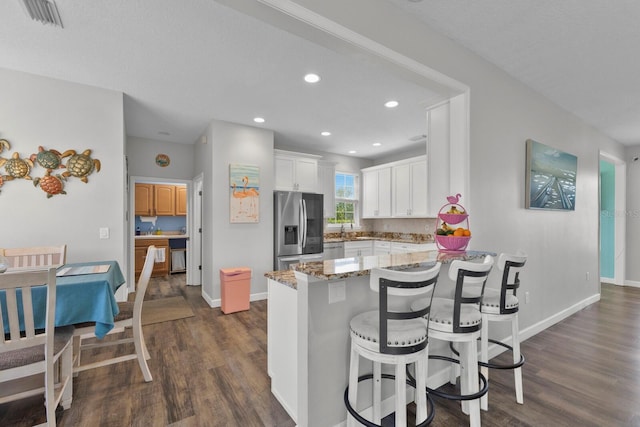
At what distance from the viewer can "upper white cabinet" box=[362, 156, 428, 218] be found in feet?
17.5

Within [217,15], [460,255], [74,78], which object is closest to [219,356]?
[460,255]

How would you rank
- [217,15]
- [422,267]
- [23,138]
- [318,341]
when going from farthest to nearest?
[23,138] < [217,15] < [422,267] < [318,341]

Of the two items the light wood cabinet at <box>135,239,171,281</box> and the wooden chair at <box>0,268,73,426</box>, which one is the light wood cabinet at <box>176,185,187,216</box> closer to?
the light wood cabinet at <box>135,239,171,281</box>

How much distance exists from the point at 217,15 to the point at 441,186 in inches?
88.7

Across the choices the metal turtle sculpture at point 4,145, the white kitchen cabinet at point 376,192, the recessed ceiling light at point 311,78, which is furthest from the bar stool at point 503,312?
the metal turtle sculpture at point 4,145

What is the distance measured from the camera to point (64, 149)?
311 cm

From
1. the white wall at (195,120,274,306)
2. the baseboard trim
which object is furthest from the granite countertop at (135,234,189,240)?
the white wall at (195,120,274,306)

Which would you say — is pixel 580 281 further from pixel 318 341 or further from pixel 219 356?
pixel 219 356

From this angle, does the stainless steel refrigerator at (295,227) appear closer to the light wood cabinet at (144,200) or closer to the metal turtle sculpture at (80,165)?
the metal turtle sculpture at (80,165)

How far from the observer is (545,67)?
9.00 ft

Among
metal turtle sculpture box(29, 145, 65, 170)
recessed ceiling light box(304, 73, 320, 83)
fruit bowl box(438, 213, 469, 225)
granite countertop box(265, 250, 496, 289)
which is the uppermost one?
recessed ceiling light box(304, 73, 320, 83)

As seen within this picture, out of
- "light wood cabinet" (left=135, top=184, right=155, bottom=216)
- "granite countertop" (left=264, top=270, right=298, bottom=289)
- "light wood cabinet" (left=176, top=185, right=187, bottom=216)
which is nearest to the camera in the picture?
"granite countertop" (left=264, top=270, right=298, bottom=289)

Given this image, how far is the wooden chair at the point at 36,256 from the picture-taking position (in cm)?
256

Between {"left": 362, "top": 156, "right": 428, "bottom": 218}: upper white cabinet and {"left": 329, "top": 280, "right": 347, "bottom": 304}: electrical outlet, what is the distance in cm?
353
